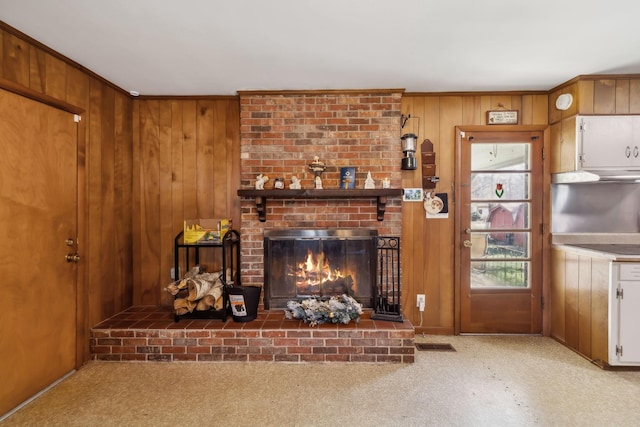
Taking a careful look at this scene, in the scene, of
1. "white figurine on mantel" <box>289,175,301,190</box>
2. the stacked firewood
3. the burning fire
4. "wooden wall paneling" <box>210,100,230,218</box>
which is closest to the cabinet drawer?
the burning fire

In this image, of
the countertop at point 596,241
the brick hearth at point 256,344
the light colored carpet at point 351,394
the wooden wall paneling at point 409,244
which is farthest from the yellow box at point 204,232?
the countertop at point 596,241

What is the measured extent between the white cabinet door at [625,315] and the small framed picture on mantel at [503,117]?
→ 152cm

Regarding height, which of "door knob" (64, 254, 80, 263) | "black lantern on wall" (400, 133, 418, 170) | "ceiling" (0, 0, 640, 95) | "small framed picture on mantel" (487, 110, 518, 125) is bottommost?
"door knob" (64, 254, 80, 263)

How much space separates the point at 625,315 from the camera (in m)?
2.37

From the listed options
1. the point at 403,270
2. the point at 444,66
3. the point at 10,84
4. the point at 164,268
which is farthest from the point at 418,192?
the point at 10,84

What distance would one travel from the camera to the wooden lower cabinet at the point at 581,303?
246cm

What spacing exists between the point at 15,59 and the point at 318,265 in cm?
266

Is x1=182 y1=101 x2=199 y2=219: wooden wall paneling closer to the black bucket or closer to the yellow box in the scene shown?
the yellow box

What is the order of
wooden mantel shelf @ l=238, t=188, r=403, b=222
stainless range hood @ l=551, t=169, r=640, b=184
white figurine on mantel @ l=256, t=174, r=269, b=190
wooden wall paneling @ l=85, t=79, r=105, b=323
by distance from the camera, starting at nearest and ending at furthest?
1. wooden wall paneling @ l=85, t=79, r=105, b=323
2. stainless range hood @ l=551, t=169, r=640, b=184
3. wooden mantel shelf @ l=238, t=188, r=403, b=222
4. white figurine on mantel @ l=256, t=174, r=269, b=190

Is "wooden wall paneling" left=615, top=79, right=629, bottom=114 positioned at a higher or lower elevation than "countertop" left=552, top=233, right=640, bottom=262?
higher

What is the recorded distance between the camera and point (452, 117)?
3.11 m

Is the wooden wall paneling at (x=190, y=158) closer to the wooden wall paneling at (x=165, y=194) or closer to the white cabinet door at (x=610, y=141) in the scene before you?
the wooden wall paneling at (x=165, y=194)

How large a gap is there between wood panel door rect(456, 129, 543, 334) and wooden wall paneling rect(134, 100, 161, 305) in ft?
10.0

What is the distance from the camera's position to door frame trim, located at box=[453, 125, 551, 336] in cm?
304
